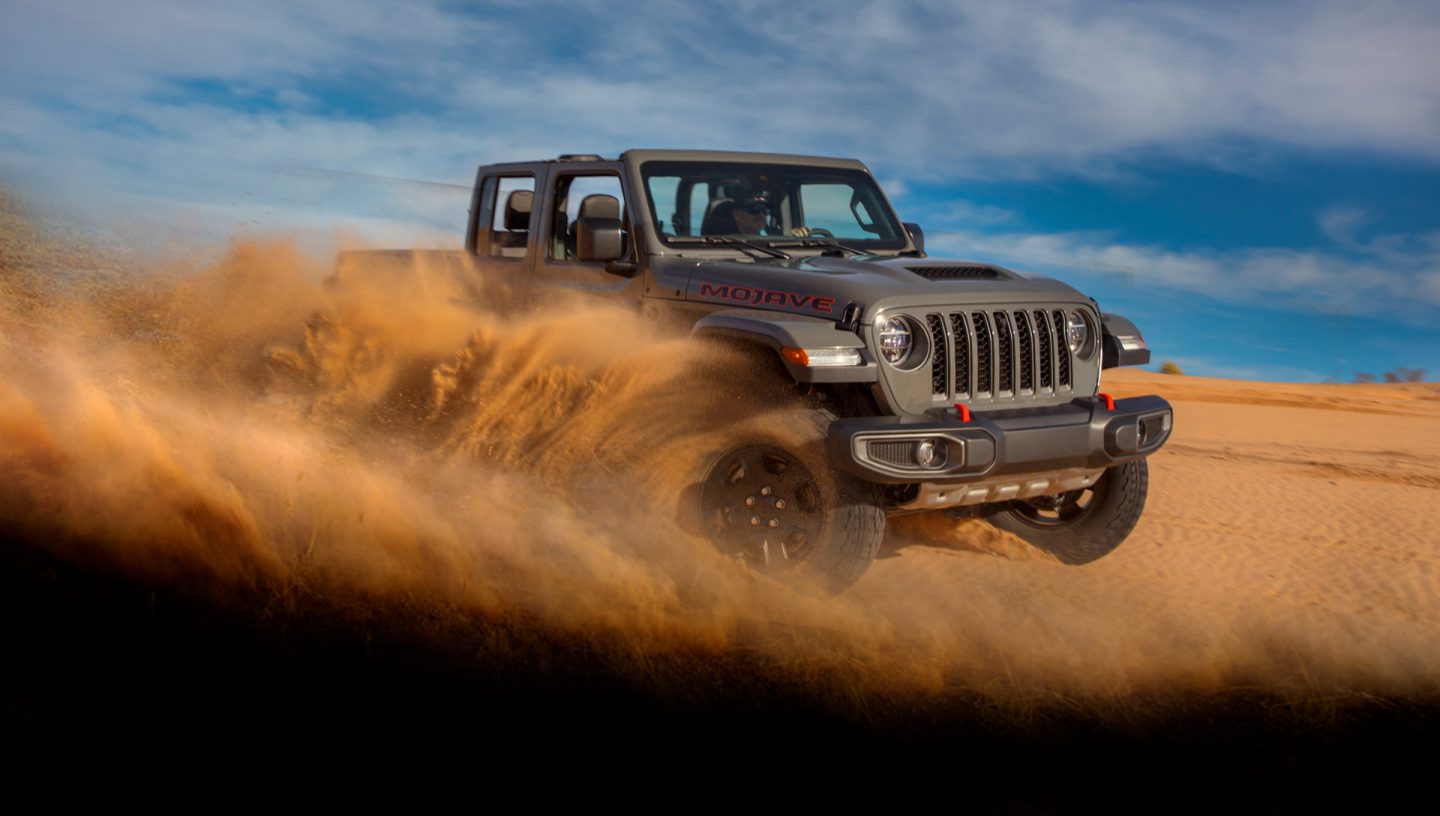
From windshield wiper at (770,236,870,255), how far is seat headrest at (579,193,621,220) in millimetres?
885

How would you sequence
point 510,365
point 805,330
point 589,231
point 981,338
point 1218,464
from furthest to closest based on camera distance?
point 1218,464
point 510,365
point 589,231
point 981,338
point 805,330

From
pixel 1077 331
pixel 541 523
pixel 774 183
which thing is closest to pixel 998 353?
pixel 1077 331

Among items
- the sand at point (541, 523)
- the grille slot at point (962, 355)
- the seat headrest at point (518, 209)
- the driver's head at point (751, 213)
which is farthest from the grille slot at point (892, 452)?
the seat headrest at point (518, 209)

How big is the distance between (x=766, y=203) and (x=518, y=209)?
1538mm

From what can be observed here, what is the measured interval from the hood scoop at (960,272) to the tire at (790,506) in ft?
3.23

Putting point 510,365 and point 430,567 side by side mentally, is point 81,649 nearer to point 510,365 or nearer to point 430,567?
point 430,567

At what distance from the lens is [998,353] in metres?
5.40

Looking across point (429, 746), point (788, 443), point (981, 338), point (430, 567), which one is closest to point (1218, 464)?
point (981, 338)

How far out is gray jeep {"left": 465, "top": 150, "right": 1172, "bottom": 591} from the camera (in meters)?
5.05

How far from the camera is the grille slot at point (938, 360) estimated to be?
527cm

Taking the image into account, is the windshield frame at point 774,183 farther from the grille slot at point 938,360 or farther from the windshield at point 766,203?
the grille slot at point 938,360

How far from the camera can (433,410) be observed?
22.0ft

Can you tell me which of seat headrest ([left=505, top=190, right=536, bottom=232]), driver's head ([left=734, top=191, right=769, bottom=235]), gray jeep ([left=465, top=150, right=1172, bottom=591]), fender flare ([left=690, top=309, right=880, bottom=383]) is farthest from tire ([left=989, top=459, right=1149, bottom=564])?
seat headrest ([left=505, top=190, right=536, bottom=232])

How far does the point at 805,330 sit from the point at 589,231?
1.39m
